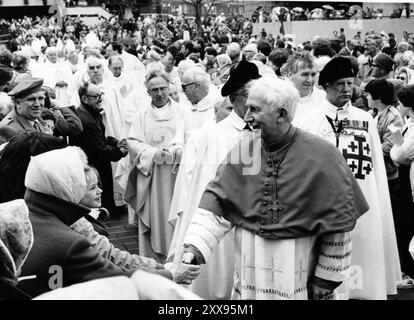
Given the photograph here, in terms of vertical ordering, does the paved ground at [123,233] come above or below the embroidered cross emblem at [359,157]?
below

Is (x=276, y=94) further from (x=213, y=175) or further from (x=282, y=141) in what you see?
(x=213, y=175)

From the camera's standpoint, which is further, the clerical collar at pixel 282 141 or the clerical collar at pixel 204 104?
the clerical collar at pixel 204 104

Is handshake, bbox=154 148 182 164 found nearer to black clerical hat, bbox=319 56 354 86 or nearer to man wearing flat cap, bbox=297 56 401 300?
man wearing flat cap, bbox=297 56 401 300

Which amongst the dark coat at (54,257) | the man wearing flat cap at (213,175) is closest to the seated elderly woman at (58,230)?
the dark coat at (54,257)

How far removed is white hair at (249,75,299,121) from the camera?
3.44 metres

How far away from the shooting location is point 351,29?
28203 millimetres

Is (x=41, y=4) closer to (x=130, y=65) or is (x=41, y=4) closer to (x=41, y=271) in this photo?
(x=130, y=65)

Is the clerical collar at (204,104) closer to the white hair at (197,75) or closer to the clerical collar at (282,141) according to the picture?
the white hair at (197,75)

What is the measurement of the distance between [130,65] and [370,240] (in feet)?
30.0

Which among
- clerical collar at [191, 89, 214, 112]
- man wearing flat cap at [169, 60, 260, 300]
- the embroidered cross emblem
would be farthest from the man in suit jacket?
the embroidered cross emblem

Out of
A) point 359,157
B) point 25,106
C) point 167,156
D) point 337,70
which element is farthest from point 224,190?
point 167,156

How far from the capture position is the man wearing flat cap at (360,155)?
15.9ft

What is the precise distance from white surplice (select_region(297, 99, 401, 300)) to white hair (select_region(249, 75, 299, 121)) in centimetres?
142

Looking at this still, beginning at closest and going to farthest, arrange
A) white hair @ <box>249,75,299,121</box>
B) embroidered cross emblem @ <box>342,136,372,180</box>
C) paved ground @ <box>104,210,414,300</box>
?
white hair @ <box>249,75,299,121</box>, embroidered cross emblem @ <box>342,136,372,180</box>, paved ground @ <box>104,210,414,300</box>
